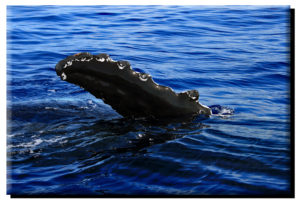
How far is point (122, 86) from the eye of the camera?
655 cm

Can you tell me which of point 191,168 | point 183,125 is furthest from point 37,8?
point 191,168

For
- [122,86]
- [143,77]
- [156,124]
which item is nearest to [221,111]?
[156,124]

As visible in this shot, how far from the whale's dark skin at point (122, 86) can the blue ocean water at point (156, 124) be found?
0.28 m

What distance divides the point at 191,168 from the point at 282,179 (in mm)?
1071

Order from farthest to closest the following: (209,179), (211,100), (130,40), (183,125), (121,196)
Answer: (130,40) → (211,100) → (183,125) → (209,179) → (121,196)

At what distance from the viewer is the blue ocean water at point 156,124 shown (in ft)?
17.4

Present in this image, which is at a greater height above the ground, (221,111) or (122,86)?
(122,86)

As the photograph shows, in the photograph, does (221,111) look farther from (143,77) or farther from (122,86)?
(122,86)

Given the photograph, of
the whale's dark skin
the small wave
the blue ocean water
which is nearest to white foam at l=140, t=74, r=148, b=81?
the whale's dark skin

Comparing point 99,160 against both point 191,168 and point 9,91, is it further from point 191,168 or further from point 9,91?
point 9,91

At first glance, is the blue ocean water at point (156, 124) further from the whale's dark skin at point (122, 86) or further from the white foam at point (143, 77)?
the white foam at point (143, 77)

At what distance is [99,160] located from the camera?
5914 millimetres

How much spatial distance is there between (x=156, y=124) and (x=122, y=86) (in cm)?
89

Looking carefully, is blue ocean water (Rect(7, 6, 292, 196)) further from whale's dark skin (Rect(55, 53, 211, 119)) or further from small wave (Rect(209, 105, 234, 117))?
whale's dark skin (Rect(55, 53, 211, 119))
